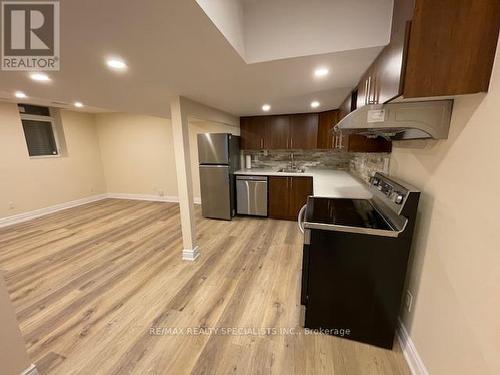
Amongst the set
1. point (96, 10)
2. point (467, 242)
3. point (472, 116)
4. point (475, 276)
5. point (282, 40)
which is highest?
point (282, 40)

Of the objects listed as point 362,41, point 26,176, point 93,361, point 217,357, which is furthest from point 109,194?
point 362,41

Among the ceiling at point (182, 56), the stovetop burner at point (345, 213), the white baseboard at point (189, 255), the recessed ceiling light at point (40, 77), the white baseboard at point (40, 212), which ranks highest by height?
the recessed ceiling light at point (40, 77)

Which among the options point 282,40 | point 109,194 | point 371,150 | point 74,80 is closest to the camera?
point 282,40

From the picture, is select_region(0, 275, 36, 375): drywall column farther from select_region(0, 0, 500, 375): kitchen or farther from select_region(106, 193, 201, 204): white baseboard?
select_region(106, 193, 201, 204): white baseboard

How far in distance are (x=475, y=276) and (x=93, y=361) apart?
2.30 metres

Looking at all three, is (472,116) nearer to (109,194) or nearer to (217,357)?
(217,357)

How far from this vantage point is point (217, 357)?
1402 mm

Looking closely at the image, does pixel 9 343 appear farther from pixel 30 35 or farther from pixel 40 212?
pixel 40 212

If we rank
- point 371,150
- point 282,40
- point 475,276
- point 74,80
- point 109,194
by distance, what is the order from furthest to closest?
point 109,194 < point 371,150 < point 74,80 < point 282,40 < point 475,276

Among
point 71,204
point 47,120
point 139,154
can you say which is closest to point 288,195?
point 139,154

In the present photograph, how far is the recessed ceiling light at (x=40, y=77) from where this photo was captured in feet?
5.73

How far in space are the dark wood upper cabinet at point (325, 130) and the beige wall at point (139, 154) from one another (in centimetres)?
287

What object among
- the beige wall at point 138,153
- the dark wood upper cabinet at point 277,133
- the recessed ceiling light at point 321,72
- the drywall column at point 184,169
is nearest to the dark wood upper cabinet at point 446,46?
the recessed ceiling light at point 321,72

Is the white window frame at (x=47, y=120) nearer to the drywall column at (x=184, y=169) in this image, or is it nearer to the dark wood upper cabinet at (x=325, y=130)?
the drywall column at (x=184, y=169)
